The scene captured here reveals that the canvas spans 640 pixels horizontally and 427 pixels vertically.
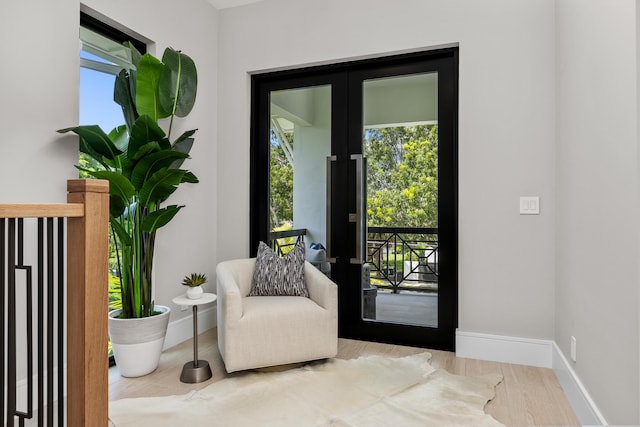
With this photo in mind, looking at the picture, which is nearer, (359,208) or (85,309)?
(85,309)

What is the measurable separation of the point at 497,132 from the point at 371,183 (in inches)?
38.9

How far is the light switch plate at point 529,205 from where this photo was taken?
2.71 m

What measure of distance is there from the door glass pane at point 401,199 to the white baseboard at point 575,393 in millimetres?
840

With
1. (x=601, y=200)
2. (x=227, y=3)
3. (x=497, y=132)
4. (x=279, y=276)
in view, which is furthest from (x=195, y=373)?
(x=227, y=3)

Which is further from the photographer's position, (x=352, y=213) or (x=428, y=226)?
(x=352, y=213)

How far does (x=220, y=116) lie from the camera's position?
367cm

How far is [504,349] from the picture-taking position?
278cm

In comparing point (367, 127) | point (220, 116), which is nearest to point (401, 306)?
point (367, 127)

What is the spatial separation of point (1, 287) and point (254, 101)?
108 inches

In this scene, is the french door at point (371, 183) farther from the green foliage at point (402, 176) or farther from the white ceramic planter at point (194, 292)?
the white ceramic planter at point (194, 292)

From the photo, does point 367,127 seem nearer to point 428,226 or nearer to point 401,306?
point 428,226

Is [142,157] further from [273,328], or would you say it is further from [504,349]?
[504,349]

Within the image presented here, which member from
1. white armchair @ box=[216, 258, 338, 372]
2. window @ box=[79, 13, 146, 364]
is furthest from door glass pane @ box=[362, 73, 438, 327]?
window @ box=[79, 13, 146, 364]

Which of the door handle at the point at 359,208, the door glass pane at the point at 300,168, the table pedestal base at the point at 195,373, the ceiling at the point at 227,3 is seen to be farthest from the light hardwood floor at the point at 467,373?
the ceiling at the point at 227,3
